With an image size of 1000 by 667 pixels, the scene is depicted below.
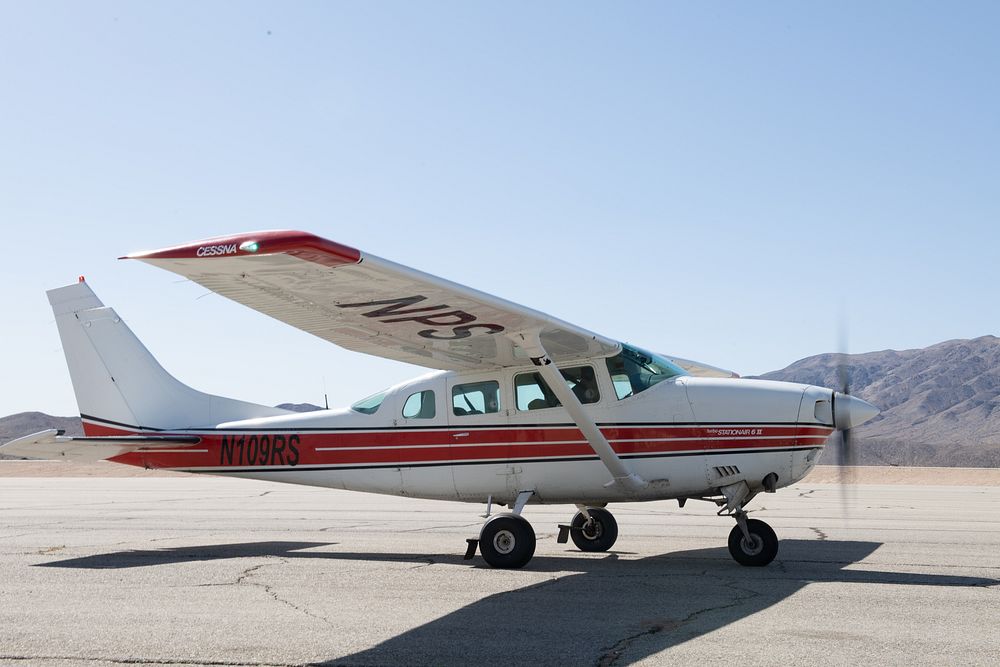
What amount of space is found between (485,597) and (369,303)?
9.28ft

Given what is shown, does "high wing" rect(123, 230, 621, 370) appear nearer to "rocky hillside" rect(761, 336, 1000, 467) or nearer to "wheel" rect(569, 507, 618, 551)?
"wheel" rect(569, 507, 618, 551)

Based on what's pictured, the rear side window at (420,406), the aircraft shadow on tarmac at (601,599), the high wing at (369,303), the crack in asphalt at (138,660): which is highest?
the high wing at (369,303)

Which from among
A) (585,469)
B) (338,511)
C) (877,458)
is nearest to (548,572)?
(585,469)

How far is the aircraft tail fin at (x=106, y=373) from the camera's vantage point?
1365 cm

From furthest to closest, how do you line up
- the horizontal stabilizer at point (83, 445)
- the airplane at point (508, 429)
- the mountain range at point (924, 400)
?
the mountain range at point (924, 400) < the horizontal stabilizer at point (83, 445) < the airplane at point (508, 429)

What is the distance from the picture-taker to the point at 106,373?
13750 mm

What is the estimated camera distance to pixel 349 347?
1070 cm

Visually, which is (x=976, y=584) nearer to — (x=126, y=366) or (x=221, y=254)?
(x=221, y=254)

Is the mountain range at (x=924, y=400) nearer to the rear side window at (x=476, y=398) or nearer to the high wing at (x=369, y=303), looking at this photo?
the rear side window at (x=476, y=398)

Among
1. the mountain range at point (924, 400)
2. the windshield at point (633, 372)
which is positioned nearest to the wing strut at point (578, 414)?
the windshield at point (633, 372)

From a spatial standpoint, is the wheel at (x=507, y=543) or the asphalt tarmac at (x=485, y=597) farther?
the wheel at (x=507, y=543)

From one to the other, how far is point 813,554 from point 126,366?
9.71m

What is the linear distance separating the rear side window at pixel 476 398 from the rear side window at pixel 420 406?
1.03ft

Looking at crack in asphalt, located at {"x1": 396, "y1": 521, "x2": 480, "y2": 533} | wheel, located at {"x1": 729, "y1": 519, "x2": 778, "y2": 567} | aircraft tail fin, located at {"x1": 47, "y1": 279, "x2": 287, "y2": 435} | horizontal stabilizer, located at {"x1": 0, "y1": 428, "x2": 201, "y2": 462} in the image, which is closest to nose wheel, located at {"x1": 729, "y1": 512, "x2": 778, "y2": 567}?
wheel, located at {"x1": 729, "y1": 519, "x2": 778, "y2": 567}
